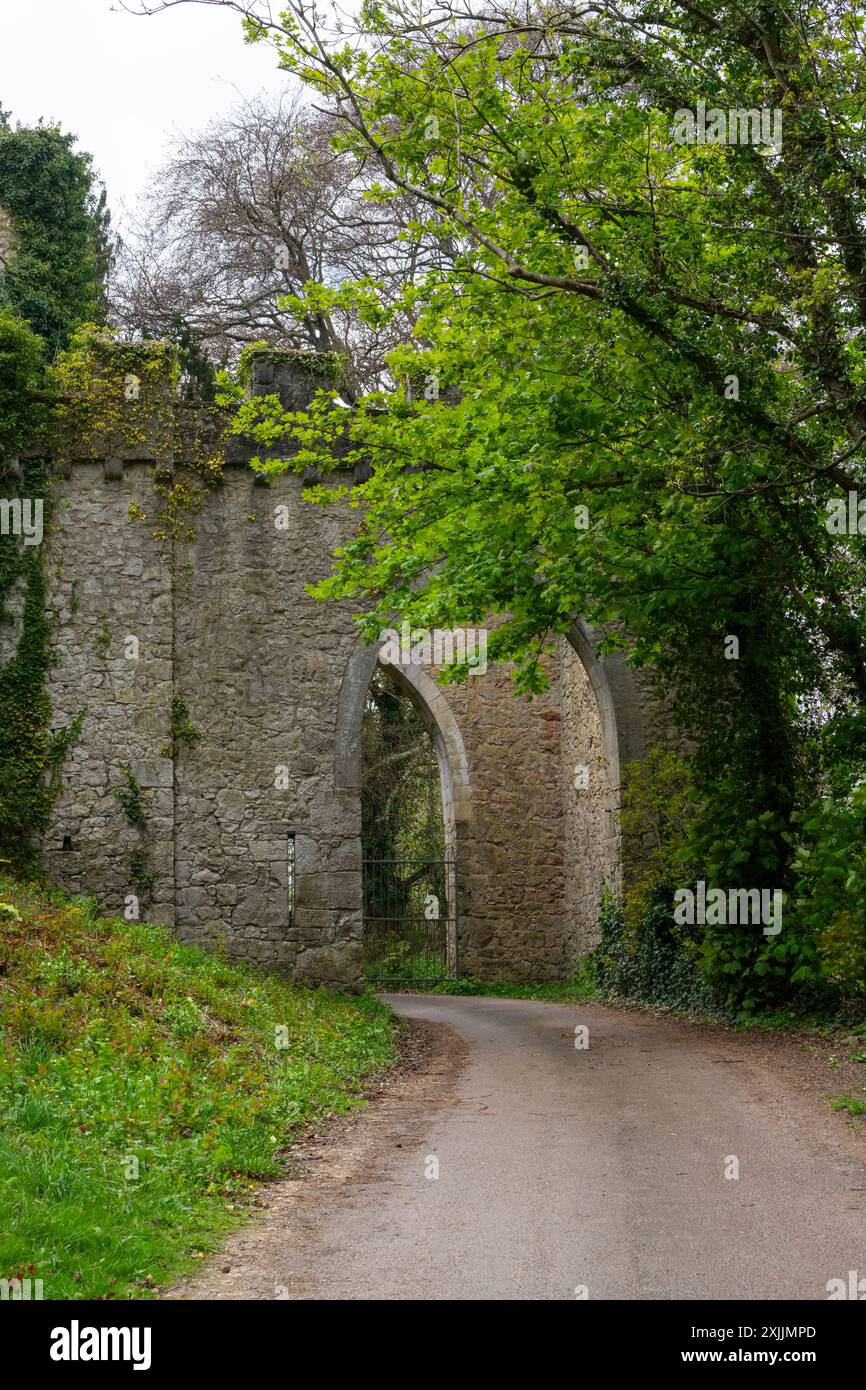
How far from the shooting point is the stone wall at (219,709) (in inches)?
497

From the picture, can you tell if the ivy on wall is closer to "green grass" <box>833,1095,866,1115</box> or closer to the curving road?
the curving road

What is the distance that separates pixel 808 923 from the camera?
31.8 ft

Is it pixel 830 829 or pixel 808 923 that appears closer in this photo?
pixel 830 829

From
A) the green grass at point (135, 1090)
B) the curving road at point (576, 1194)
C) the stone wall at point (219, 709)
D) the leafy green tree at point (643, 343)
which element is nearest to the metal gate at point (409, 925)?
the stone wall at point (219, 709)

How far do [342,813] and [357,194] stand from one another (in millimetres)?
12576

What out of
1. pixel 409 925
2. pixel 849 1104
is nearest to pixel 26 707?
pixel 849 1104

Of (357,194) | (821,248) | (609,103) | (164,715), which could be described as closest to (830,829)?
(821,248)

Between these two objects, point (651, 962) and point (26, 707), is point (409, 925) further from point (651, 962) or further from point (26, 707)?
point (26, 707)

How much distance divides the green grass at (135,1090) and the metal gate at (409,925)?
23.0 feet

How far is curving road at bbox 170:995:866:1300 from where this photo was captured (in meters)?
4.40

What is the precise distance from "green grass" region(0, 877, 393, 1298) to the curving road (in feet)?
0.97

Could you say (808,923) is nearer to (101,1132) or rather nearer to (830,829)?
(830,829)

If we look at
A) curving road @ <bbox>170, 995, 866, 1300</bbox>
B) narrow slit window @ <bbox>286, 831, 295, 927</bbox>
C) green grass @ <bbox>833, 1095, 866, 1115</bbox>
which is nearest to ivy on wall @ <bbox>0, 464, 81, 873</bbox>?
narrow slit window @ <bbox>286, 831, 295, 927</bbox>

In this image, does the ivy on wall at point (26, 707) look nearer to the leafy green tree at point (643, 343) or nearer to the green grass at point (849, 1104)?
the leafy green tree at point (643, 343)
